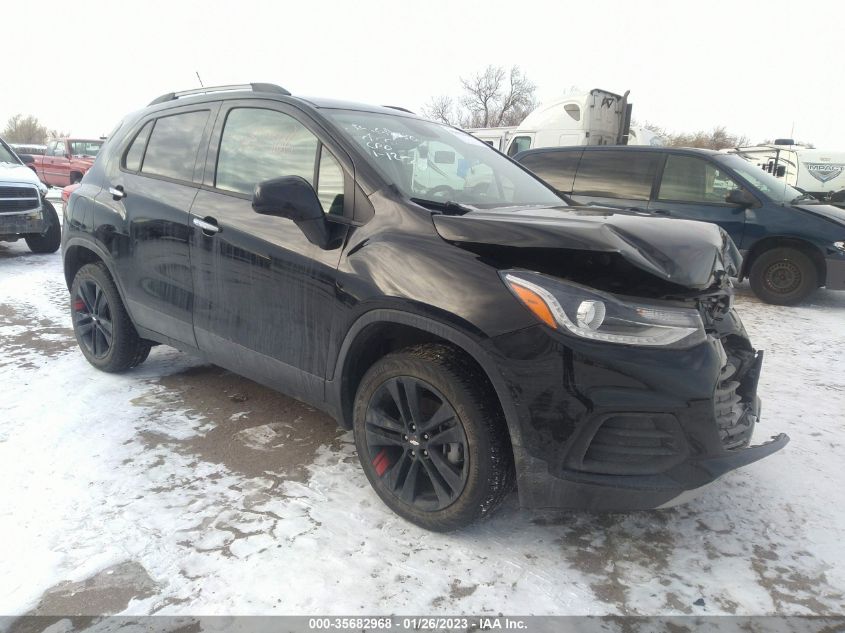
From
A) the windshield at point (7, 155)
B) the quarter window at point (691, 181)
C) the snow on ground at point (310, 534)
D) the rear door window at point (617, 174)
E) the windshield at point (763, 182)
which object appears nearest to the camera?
the snow on ground at point (310, 534)

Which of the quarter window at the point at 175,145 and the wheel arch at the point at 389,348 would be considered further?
the quarter window at the point at 175,145

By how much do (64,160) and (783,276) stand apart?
2013 centimetres

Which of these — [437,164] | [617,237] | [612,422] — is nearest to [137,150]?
[437,164]

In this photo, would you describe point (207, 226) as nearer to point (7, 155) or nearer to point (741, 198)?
point (741, 198)

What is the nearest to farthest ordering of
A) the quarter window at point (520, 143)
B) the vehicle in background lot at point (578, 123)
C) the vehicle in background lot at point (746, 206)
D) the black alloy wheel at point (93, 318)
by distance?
the black alloy wheel at point (93, 318)
the vehicle in background lot at point (746, 206)
the vehicle in background lot at point (578, 123)
the quarter window at point (520, 143)

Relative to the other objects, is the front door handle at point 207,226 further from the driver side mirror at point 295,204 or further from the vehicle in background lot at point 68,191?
the vehicle in background lot at point 68,191

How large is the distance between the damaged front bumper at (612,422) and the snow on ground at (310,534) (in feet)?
1.23

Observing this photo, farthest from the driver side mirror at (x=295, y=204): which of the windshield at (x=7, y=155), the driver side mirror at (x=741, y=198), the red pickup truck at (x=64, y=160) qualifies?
the red pickup truck at (x=64, y=160)

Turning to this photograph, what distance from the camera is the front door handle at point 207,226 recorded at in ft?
10.1

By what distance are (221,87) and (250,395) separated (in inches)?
74.4

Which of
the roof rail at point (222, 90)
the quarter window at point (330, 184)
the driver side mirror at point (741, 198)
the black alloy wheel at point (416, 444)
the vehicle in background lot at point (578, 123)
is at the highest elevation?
the vehicle in background lot at point (578, 123)

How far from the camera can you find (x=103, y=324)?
4.06 m

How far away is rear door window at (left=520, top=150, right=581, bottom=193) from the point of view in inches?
310

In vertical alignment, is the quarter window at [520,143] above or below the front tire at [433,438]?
above
